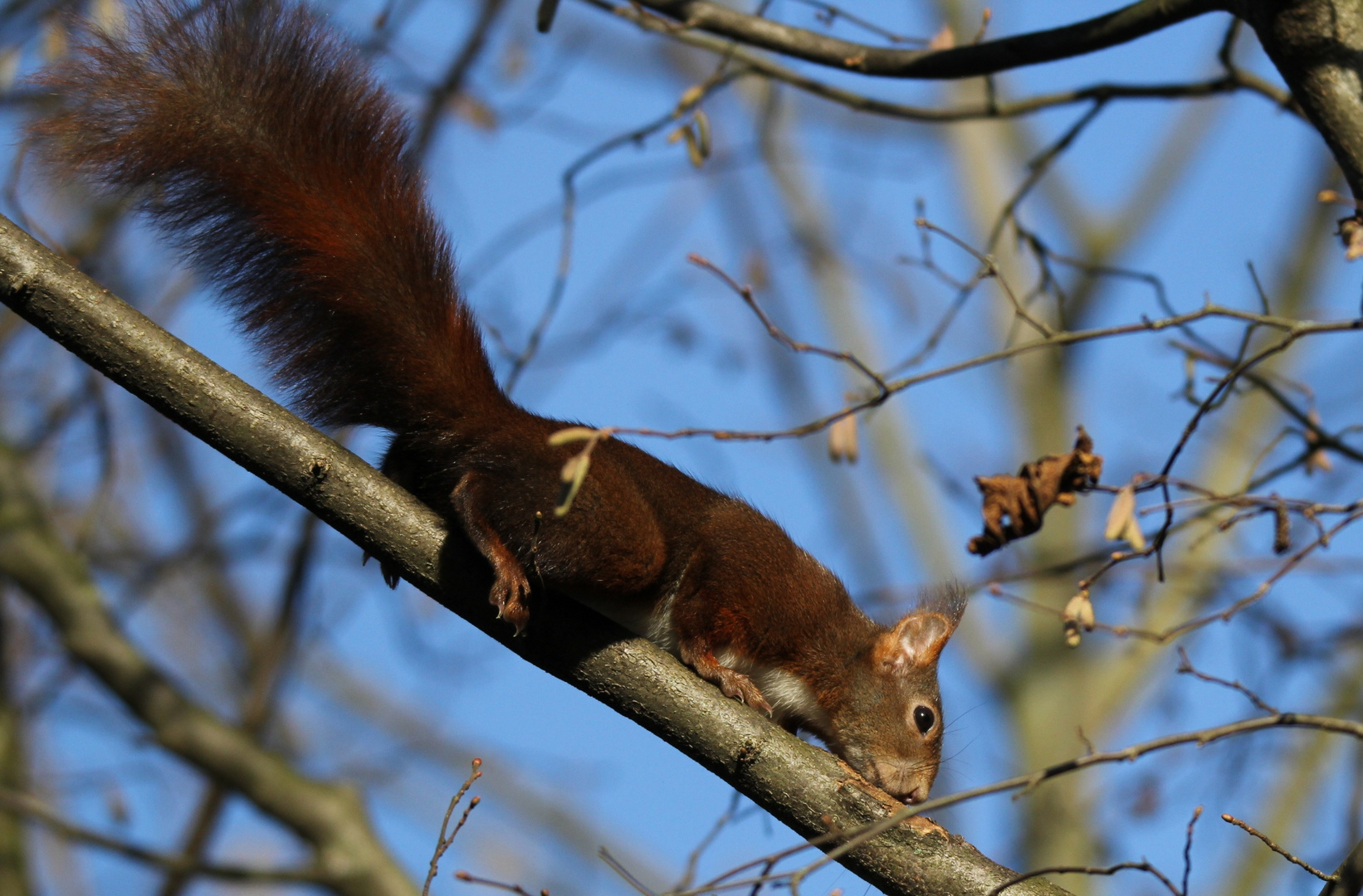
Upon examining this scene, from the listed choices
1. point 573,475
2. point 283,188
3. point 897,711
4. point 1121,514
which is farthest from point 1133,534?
point 283,188

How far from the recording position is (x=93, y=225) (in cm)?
582

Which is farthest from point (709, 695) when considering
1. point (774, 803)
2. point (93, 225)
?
point (93, 225)

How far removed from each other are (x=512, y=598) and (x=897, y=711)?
1661mm

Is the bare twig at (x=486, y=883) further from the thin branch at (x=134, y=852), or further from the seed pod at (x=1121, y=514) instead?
the thin branch at (x=134, y=852)

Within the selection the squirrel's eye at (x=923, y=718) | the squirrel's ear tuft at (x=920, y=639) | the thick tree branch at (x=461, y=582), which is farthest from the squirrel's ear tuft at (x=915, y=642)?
the thick tree branch at (x=461, y=582)

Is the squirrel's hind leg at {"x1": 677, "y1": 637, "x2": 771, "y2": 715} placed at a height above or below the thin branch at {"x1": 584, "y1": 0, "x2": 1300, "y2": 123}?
below

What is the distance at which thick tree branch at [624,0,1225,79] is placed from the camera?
297 cm

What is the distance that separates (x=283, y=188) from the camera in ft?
9.48

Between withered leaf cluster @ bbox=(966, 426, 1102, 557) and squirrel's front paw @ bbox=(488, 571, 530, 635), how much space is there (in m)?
0.93

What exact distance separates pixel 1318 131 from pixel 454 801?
7.31 ft

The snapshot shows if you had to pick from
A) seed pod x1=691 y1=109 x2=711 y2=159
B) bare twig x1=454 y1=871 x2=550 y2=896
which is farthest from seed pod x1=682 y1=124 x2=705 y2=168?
bare twig x1=454 y1=871 x2=550 y2=896

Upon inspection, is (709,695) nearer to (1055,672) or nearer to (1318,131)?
(1318,131)

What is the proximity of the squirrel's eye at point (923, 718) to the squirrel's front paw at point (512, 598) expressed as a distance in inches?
65.0

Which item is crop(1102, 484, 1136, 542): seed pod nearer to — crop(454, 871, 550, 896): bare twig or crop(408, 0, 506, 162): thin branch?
crop(454, 871, 550, 896): bare twig
